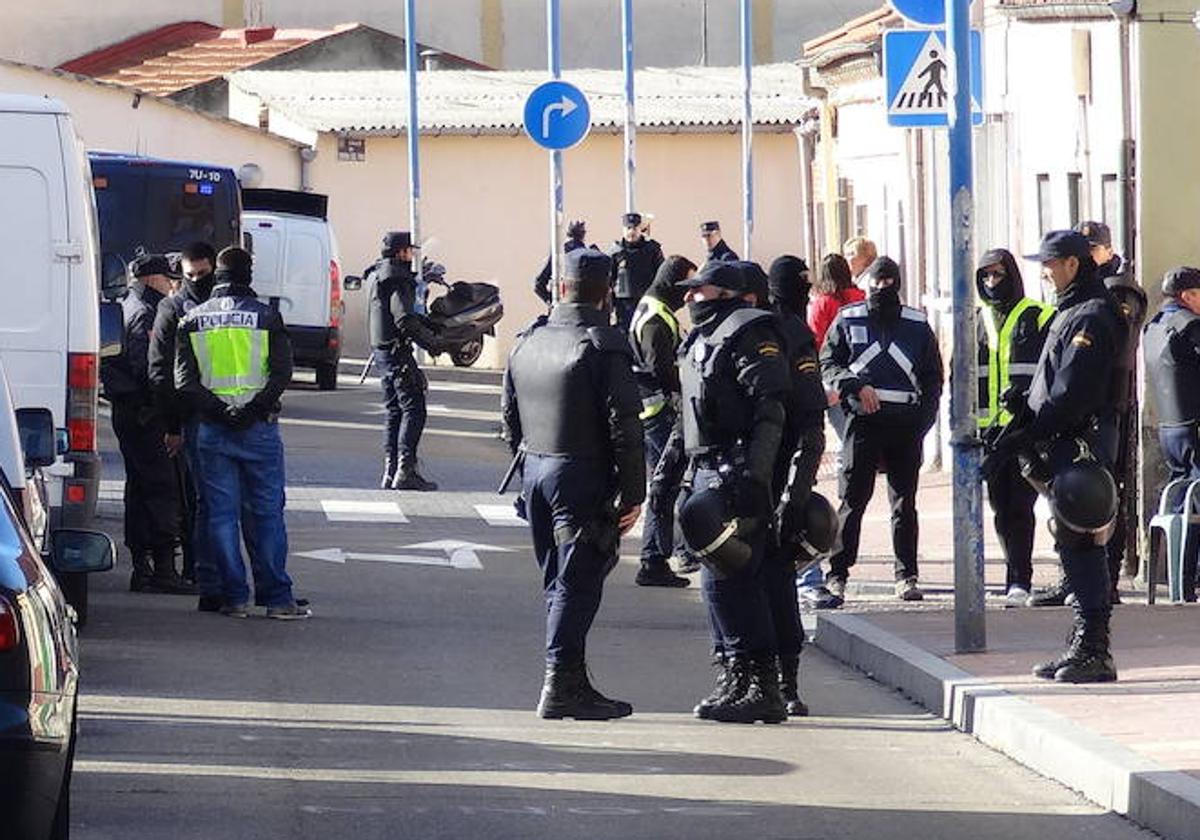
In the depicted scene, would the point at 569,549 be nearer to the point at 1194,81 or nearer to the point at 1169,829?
the point at 1169,829

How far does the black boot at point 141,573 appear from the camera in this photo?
52.3 ft

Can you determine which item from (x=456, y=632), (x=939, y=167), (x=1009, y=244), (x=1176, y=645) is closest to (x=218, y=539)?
(x=456, y=632)

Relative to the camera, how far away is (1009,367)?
14.6m

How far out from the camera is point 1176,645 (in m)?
12.7

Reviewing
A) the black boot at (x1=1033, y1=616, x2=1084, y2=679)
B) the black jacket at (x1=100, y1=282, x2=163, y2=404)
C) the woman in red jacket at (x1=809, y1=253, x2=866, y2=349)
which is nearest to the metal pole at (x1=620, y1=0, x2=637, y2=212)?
the woman in red jacket at (x1=809, y1=253, x2=866, y2=349)

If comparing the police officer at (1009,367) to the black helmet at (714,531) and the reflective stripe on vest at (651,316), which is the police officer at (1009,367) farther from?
the black helmet at (714,531)

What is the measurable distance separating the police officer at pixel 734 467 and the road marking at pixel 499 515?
8399mm

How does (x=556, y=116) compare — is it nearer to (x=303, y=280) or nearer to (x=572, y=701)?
(x=303, y=280)

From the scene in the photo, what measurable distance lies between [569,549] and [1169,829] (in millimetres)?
3119

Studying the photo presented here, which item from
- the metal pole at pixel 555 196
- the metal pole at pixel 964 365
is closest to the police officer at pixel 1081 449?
the metal pole at pixel 964 365

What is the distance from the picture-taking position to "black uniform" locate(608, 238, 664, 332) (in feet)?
81.8

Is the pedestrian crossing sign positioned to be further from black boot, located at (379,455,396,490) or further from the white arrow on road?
the white arrow on road

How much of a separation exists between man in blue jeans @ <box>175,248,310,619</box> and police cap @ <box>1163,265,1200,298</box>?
14.0ft

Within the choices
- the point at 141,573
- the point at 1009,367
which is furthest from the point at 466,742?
the point at 141,573
